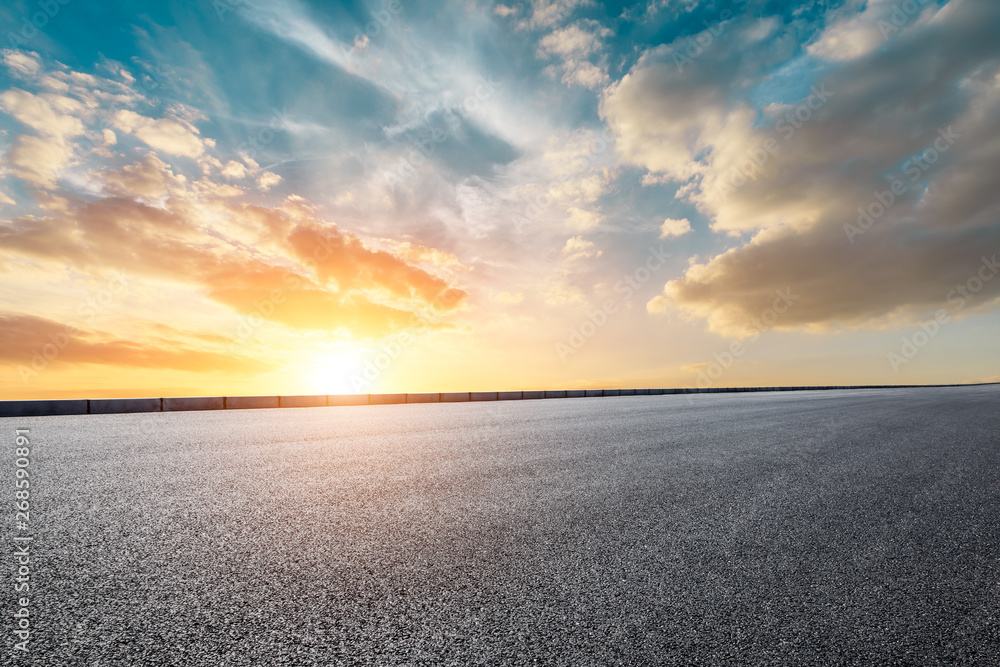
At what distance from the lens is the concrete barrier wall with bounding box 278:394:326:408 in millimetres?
18859

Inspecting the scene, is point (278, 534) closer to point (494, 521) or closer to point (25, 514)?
point (494, 521)

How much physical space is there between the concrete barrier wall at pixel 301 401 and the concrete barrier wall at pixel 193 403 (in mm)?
2040

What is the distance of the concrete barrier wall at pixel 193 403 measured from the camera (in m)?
15.9

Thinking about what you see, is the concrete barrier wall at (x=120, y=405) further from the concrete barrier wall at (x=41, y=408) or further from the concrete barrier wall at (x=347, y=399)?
the concrete barrier wall at (x=347, y=399)

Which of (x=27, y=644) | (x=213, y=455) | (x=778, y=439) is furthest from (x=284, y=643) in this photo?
(x=778, y=439)

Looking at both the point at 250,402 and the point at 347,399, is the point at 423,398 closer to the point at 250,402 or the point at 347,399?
the point at 347,399

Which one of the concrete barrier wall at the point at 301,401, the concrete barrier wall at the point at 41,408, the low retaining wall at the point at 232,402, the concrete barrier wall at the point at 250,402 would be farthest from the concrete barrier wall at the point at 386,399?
the concrete barrier wall at the point at 41,408

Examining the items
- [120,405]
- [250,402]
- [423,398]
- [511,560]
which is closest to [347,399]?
[423,398]

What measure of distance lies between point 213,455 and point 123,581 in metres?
4.46

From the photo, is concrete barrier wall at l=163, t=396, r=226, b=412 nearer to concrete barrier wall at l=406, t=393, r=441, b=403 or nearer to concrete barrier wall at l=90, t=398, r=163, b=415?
concrete barrier wall at l=90, t=398, r=163, b=415

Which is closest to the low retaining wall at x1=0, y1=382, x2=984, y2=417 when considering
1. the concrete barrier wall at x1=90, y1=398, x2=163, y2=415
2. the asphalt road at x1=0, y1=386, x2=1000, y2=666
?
the concrete barrier wall at x1=90, y1=398, x2=163, y2=415

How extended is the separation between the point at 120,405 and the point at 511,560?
16.4 metres

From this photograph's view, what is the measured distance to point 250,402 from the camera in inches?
712

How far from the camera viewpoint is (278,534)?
3.54 meters
